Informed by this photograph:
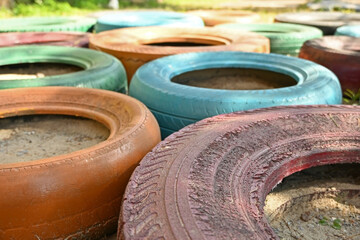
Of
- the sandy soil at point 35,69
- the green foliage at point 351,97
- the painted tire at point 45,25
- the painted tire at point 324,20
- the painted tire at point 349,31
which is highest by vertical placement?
the painted tire at point 349,31

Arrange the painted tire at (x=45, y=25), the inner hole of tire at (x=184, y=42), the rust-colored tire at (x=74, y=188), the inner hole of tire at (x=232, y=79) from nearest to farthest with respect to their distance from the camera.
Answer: the rust-colored tire at (x=74, y=188), the inner hole of tire at (x=232, y=79), the inner hole of tire at (x=184, y=42), the painted tire at (x=45, y=25)

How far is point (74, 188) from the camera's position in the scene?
61.7 inches

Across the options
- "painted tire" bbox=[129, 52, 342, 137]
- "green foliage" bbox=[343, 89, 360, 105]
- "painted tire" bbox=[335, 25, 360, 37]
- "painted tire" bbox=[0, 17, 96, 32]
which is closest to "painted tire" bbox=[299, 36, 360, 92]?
"green foliage" bbox=[343, 89, 360, 105]

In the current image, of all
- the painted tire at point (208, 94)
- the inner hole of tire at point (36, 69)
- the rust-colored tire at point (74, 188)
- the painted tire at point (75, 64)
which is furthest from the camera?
the inner hole of tire at point (36, 69)

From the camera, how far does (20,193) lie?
1478 mm

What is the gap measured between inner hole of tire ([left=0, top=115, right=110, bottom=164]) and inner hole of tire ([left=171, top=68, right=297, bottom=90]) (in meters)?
0.91

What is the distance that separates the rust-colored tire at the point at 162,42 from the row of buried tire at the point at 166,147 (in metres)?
0.06

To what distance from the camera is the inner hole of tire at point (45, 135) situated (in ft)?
7.14

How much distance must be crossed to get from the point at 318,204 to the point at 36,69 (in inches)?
101

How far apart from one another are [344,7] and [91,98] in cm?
945

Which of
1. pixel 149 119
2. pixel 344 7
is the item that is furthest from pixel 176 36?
pixel 344 7

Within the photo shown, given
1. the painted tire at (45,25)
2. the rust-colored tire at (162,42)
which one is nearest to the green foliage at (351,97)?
the rust-colored tire at (162,42)

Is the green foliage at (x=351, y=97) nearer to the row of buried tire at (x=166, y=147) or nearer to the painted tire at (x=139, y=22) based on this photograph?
the row of buried tire at (x=166, y=147)

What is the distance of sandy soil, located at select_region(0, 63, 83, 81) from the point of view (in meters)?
3.37
